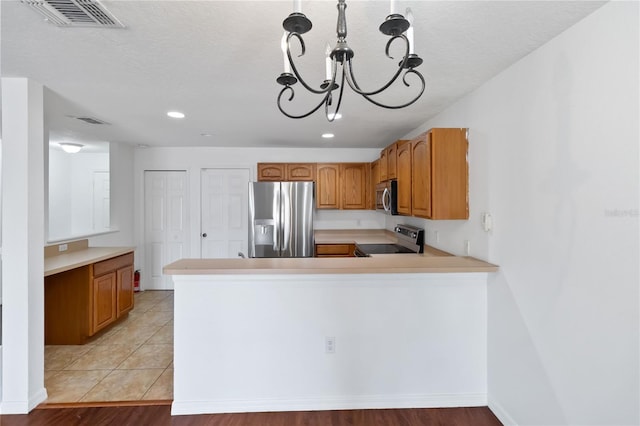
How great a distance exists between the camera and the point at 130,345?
3.02 meters

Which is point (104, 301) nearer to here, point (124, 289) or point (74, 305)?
point (74, 305)

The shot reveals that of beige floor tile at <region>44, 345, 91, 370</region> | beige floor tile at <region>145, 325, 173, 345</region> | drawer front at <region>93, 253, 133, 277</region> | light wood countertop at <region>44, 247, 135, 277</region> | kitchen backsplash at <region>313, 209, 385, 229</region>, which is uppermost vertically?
kitchen backsplash at <region>313, 209, 385, 229</region>

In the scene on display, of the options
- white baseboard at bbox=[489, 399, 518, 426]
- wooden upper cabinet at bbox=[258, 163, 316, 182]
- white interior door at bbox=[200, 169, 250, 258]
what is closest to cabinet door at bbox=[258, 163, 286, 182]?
wooden upper cabinet at bbox=[258, 163, 316, 182]

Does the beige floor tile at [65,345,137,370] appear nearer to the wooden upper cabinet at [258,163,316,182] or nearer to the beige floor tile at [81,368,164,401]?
the beige floor tile at [81,368,164,401]

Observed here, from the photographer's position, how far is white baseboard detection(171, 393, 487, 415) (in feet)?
6.65

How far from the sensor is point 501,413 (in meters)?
1.98

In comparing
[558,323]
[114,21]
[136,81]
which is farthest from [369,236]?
[114,21]

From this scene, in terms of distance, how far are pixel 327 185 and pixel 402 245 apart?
143 cm

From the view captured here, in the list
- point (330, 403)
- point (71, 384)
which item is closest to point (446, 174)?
point (330, 403)

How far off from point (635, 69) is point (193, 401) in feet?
9.57

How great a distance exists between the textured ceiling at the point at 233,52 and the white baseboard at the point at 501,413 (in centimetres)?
221

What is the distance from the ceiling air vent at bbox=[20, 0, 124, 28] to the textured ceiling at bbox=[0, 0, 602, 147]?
1.8 inches

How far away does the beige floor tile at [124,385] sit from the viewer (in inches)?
86.5

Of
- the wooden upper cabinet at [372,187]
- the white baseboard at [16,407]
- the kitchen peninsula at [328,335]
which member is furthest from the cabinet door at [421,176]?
the white baseboard at [16,407]
